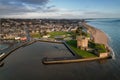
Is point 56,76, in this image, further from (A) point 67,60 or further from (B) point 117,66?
(B) point 117,66

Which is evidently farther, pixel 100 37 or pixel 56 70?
pixel 100 37

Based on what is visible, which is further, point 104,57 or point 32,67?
point 104,57

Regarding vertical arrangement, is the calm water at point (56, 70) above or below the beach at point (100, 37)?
below

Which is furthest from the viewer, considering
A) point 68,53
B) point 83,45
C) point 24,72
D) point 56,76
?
point 83,45

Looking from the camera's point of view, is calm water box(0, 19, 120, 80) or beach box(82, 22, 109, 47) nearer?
calm water box(0, 19, 120, 80)

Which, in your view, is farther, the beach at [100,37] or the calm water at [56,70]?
the beach at [100,37]

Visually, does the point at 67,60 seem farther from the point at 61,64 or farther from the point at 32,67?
the point at 32,67

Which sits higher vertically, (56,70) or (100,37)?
(100,37)

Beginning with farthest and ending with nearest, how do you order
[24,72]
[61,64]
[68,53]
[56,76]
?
[68,53] < [61,64] < [24,72] < [56,76]

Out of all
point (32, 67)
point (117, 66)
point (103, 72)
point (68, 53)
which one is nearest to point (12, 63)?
point (32, 67)

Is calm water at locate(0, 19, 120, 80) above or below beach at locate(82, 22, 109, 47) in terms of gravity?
below

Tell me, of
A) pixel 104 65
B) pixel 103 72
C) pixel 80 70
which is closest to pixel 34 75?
pixel 80 70
